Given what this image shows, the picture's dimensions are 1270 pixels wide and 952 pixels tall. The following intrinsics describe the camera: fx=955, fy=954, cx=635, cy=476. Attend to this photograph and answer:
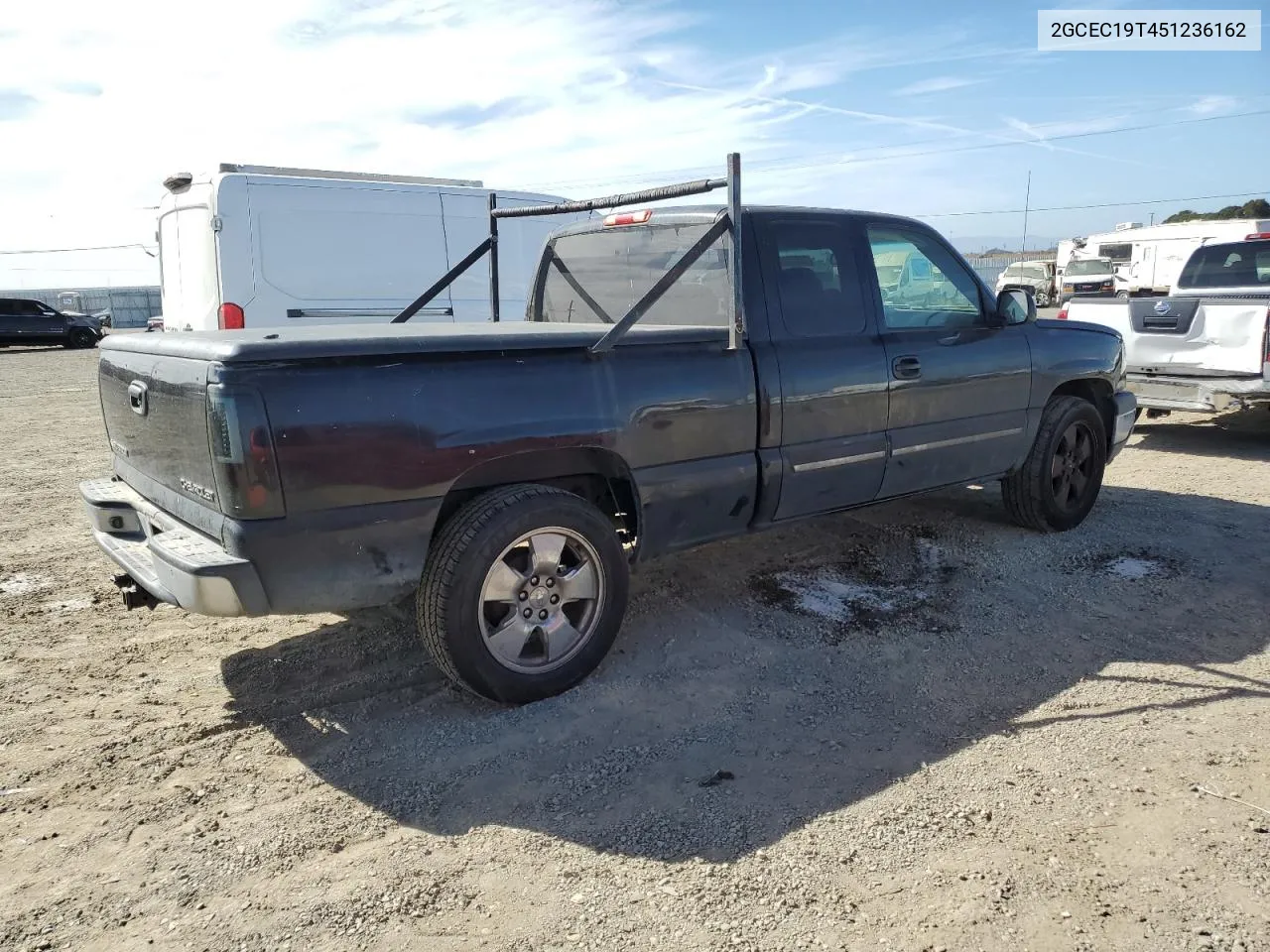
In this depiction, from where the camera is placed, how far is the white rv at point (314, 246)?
8719mm

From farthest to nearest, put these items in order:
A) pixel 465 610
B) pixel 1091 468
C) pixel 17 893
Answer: pixel 1091 468 → pixel 465 610 → pixel 17 893

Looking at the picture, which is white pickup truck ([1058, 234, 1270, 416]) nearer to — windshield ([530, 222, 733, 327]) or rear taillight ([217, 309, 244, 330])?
windshield ([530, 222, 733, 327])

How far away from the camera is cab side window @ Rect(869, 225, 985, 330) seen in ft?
16.0

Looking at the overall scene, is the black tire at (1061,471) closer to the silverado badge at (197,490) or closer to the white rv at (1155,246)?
the silverado badge at (197,490)

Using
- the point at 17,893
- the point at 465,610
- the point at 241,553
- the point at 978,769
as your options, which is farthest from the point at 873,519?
the point at 17,893

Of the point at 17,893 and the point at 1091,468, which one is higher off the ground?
the point at 1091,468

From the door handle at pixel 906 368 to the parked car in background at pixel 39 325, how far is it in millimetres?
27087

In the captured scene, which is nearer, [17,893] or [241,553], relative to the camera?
[17,893]

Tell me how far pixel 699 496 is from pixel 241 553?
1840mm

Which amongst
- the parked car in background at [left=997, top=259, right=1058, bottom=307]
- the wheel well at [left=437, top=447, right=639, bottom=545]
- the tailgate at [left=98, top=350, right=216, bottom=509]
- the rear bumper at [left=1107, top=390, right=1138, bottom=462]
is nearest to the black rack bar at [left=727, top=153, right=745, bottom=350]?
the wheel well at [left=437, top=447, right=639, bottom=545]

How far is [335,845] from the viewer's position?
2801mm

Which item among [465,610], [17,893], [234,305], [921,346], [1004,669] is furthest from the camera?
[234,305]

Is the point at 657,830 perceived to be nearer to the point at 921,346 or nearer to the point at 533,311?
the point at 921,346

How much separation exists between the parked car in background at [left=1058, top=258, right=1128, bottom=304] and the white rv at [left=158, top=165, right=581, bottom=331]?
22.6m
